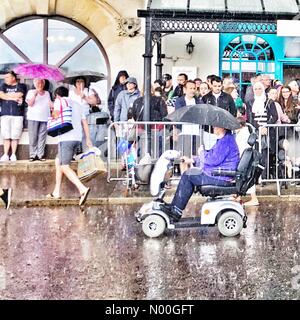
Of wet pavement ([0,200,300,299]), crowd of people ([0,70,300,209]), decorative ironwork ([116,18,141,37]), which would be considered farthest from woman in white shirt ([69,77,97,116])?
wet pavement ([0,200,300,299])

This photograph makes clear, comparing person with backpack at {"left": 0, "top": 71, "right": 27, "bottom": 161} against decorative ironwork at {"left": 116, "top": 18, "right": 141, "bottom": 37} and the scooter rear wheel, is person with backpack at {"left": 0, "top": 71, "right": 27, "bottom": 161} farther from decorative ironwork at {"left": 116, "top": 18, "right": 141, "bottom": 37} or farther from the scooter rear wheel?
the scooter rear wheel

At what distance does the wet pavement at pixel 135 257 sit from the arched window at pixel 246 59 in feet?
1.60

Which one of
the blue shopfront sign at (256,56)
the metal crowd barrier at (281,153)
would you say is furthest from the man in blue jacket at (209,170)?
the blue shopfront sign at (256,56)

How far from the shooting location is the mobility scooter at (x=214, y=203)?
2627 mm

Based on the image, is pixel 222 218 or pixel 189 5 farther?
pixel 222 218

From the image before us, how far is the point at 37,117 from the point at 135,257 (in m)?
0.61

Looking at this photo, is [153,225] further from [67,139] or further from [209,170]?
[67,139]

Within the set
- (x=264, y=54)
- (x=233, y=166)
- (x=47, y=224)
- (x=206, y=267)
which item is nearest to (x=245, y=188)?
(x=233, y=166)

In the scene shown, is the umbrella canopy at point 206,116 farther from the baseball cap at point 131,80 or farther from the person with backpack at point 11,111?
the person with backpack at point 11,111

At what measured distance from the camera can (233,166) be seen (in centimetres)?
277

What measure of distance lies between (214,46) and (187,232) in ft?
2.36

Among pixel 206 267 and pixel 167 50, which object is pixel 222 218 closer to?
pixel 206 267

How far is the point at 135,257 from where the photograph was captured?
8.81 ft

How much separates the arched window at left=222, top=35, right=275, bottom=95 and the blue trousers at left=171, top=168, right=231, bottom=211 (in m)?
0.36
